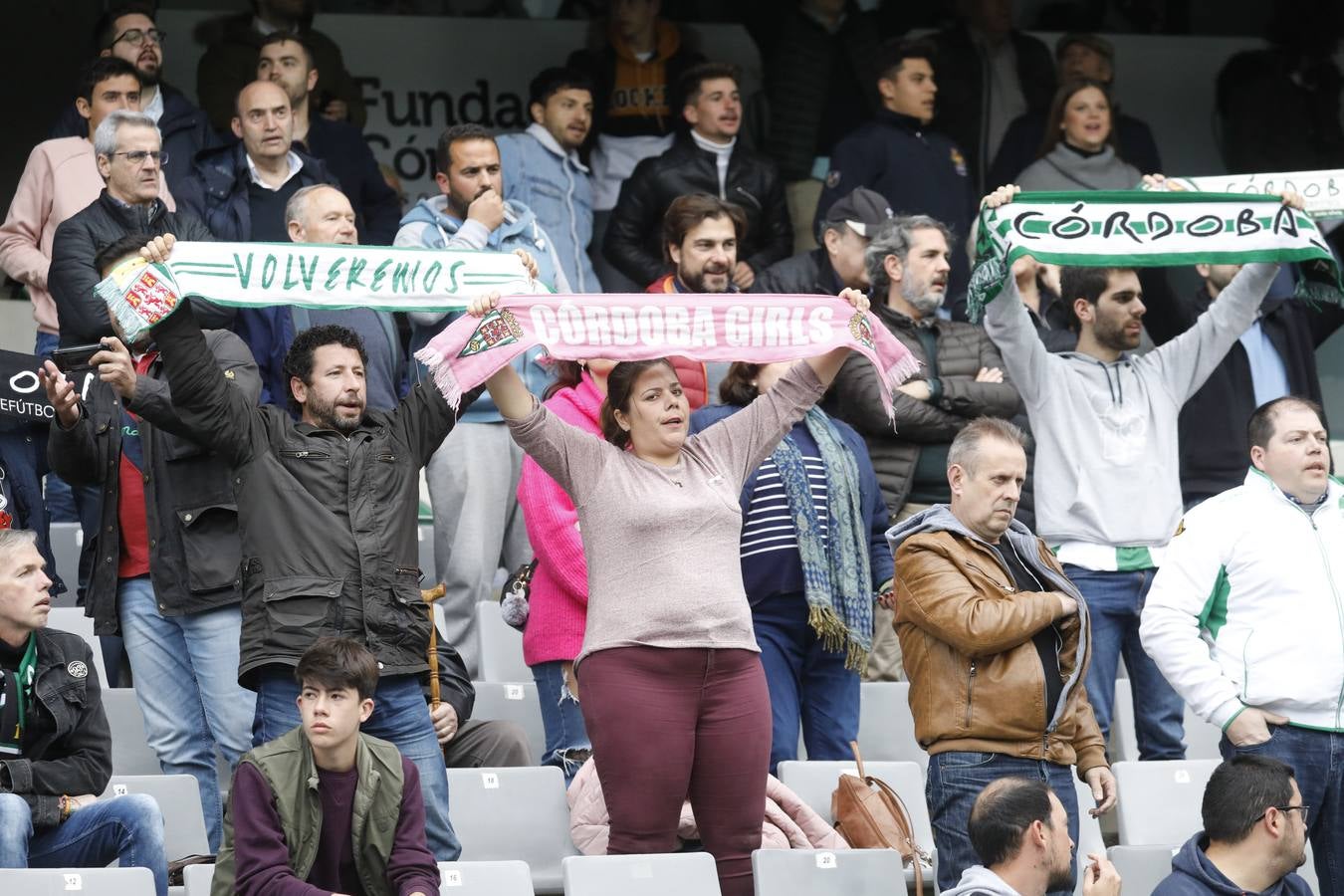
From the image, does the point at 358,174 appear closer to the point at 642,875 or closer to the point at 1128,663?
the point at 1128,663

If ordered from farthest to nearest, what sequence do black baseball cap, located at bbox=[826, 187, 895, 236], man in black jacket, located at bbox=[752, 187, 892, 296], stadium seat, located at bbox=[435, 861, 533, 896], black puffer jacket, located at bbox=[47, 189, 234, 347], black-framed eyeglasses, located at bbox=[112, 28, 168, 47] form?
black-framed eyeglasses, located at bbox=[112, 28, 168, 47]
black baseball cap, located at bbox=[826, 187, 895, 236]
man in black jacket, located at bbox=[752, 187, 892, 296]
black puffer jacket, located at bbox=[47, 189, 234, 347]
stadium seat, located at bbox=[435, 861, 533, 896]

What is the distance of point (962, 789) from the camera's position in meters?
5.30

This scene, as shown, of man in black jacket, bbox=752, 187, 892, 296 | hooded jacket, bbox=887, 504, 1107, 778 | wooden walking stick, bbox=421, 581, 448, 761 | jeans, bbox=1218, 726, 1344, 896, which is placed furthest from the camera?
man in black jacket, bbox=752, 187, 892, 296

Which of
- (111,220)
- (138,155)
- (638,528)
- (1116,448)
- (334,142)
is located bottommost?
(638,528)

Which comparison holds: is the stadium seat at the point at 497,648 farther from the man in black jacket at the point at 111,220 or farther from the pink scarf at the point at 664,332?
the pink scarf at the point at 664,332

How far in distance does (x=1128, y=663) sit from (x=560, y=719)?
192 centimetres

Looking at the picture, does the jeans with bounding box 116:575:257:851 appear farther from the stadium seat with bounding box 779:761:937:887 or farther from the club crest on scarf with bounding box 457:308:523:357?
the stadium seat with bounding box 779:761:937:887

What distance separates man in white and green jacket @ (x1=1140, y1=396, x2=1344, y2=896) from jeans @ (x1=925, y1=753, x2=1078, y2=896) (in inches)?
24.0

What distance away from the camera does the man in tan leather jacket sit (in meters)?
5.29

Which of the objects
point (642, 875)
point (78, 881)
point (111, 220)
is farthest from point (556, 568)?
point (111, 220)

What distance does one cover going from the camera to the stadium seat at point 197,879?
5301 mm

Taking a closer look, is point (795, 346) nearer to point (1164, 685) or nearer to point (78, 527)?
point (1164, 685)

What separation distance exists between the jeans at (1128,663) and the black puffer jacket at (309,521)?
7.31 ft

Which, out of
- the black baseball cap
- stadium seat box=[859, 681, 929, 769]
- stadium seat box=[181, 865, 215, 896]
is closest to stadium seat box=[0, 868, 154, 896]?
stadium seat box=[181, 865, 215, 896]
